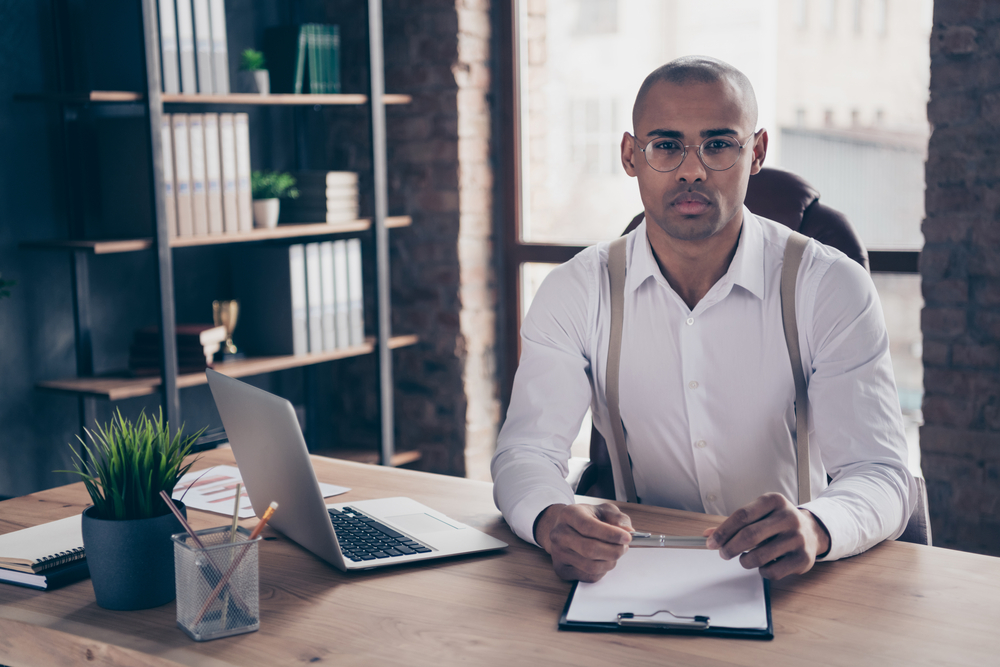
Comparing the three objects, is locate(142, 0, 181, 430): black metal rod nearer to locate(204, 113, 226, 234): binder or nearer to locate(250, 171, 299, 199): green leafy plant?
locate(204, 113, 226, 234): binder

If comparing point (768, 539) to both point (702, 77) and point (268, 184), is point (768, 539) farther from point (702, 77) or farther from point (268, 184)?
point (268, 184)

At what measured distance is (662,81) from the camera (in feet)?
5.12

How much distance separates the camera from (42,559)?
45.5 inches

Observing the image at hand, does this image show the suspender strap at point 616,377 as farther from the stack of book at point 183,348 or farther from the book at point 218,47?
the book at point 218,47

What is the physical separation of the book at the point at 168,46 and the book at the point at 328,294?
0.66 m

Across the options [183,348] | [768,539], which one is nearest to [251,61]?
[183,348]

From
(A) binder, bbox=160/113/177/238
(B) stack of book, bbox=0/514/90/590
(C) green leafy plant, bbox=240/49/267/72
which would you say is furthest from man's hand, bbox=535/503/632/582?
(C) green leafy plant, bbox=240/49/267/72

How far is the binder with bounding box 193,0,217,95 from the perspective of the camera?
262 centimetres

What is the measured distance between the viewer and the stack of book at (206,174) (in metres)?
2.54

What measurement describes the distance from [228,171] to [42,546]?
5.44 ft

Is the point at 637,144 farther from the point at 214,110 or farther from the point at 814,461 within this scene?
the point at 214,110

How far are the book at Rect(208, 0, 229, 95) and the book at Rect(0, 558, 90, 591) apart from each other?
181 cm

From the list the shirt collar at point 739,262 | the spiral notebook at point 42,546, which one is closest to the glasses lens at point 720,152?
the shirt collar at point 739,262

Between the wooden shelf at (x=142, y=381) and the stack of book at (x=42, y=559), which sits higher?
the stack of book at (x=42, y=559)
